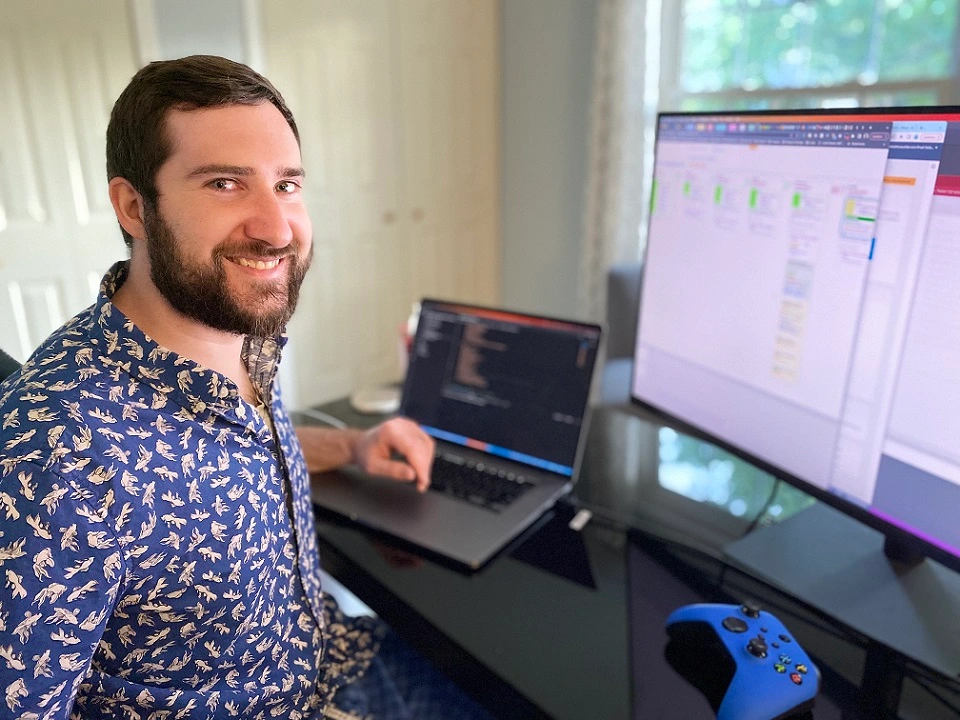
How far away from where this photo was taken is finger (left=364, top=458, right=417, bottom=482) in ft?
3.51

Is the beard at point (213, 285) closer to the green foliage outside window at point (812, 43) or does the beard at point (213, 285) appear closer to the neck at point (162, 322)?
the neck at point (162, 322)

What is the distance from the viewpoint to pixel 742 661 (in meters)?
0.68

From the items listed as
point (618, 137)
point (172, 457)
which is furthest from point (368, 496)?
point (618, 137)

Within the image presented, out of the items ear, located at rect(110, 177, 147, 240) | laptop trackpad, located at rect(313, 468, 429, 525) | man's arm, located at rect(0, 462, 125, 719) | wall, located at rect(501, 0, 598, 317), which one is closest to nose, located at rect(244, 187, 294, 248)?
ear, located at rect(110, 177, 147, 240)

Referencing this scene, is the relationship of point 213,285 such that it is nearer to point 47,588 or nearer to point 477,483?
point 47,588

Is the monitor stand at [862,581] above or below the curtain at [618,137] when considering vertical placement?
below

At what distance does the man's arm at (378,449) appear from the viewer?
1.07 meters

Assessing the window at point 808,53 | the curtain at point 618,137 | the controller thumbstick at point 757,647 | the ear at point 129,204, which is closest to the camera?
the controller thumbstick at point 757,647

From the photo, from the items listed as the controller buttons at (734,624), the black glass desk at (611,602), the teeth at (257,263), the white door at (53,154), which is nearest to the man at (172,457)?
the teeth at (257,263)

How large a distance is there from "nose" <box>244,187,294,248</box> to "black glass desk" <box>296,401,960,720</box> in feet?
1.42

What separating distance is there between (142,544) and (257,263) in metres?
0.32

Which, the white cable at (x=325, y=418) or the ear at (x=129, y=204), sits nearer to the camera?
the ear at (x=129, y=204)

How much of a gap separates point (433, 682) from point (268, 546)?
1.08ft

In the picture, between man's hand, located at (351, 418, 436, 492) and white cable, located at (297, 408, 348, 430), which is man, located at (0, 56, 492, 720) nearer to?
man's hand, located at (351, 418, 436, 492)
